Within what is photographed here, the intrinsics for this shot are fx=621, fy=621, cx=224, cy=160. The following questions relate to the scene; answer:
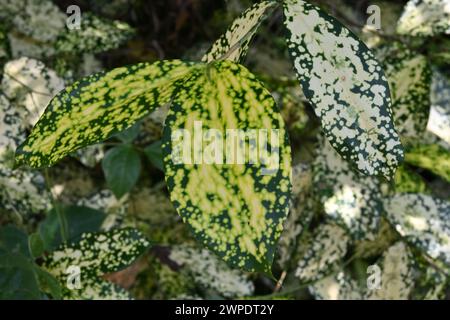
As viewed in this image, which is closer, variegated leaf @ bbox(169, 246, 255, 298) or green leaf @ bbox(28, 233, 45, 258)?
green leaf @ bbox(28, 233, 45, 258)

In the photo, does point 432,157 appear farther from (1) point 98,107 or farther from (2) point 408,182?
(1) point 98,107

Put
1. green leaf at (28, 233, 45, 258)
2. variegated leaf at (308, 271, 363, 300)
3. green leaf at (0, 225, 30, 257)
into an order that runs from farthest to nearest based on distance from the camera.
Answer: variegated leaf at (308, 271, 363, 300) < green leaf at (0, 225, 30, 257) < green leaf at (28, 233, 45, 258)

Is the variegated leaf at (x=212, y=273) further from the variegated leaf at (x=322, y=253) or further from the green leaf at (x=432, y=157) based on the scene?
the green leaf at (x=432, y=157)

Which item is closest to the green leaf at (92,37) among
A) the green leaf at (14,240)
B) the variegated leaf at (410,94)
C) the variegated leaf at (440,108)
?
the green leaf at (14,240)

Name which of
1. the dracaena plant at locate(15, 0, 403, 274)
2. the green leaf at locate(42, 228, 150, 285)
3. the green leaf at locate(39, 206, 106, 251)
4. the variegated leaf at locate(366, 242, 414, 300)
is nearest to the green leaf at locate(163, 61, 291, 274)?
the dracaena plant at locate(15, 0, 403, 274)

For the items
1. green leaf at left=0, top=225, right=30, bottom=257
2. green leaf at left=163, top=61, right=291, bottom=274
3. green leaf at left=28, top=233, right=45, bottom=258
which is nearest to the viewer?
green leaf at left=163, top=61, right=291, bottom=274

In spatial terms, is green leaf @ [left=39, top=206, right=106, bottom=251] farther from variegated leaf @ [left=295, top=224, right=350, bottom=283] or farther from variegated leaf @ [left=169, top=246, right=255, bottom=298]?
variegated leaf @ [left=295, top=224, right=350, bottom=283]
